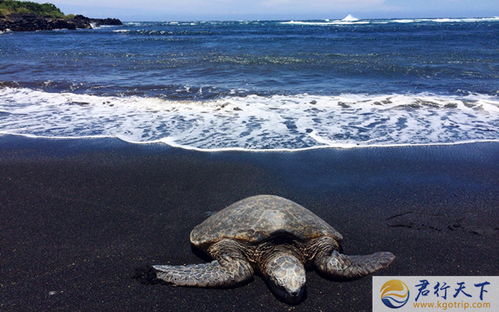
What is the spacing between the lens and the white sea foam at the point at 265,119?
272 inches

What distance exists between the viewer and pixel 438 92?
1108cm

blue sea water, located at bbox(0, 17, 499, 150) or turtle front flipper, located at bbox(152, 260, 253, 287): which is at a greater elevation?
blue sea water, located at bbox(0, 17, 499, 150)

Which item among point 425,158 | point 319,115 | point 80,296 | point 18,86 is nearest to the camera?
point 80,296

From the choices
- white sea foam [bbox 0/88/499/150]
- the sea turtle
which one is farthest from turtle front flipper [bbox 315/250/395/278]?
white sea foam [bbox 0/88/499/150]

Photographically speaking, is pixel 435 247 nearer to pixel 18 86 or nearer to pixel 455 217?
pixel 455 217

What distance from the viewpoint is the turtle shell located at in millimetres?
3393

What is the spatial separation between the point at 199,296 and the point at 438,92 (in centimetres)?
1101

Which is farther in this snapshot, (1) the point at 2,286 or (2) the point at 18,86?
(2) the point at 18,86

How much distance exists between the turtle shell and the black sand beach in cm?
37

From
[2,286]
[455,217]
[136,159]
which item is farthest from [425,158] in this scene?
[2,286]

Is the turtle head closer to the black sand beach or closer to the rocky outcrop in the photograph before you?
the black sand beach

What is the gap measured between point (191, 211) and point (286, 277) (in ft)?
6.12

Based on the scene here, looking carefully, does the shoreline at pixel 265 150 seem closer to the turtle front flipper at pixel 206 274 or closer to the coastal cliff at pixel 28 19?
the turtle front flipper at pixel 206 274

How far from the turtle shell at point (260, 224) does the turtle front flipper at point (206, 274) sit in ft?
0.92
